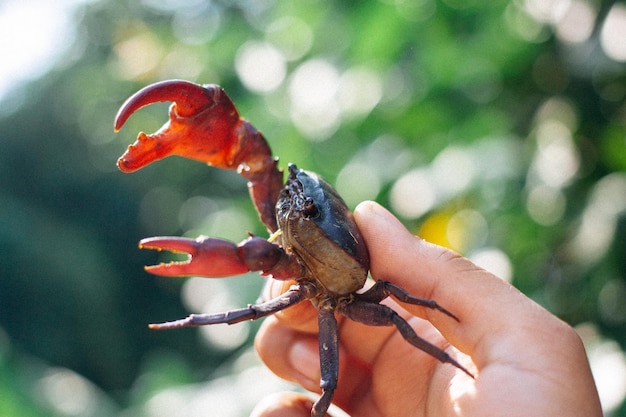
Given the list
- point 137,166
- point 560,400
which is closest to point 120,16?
point 137,166

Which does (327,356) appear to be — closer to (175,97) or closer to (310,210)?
(310,210)

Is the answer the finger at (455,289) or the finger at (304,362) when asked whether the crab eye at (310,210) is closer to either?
the finger at (455,289)

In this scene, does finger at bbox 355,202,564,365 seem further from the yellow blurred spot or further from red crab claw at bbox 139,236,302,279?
the yellow blurred spot

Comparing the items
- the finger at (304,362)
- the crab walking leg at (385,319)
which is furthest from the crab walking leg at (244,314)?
the finger at (304,362)

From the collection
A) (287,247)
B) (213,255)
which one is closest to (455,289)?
(287,247)

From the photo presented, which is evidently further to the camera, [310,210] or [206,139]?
[206,139]

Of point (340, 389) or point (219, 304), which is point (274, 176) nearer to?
point (340, 389)
